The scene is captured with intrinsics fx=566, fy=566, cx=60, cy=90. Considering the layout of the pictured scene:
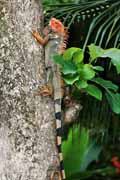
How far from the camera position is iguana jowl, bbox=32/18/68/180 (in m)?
2.98

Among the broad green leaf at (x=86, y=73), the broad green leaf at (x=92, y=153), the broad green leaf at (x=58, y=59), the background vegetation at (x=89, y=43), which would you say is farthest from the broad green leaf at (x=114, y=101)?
the broad green leaf at (x=92, y=153)

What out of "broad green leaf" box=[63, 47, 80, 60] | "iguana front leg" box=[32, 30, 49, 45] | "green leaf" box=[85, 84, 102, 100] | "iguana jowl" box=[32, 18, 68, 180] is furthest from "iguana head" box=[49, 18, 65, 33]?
"green leaf" box=[85, 84, 102, 100]

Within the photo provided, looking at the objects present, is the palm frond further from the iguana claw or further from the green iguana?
the iguana claw

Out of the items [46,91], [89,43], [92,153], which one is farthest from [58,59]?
[92,153]

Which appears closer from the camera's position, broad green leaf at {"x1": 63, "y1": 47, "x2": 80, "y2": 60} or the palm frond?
broad green leaf at {"x1": 63, "y1": 47, "x2": 80, "y2": 60}

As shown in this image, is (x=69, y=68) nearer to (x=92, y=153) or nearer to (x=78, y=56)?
(x=78, y=56)


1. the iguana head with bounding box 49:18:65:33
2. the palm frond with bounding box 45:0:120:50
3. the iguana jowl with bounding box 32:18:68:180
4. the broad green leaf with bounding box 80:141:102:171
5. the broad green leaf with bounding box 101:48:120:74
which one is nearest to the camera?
the broad green leaf with bounding box 101:48:120:74

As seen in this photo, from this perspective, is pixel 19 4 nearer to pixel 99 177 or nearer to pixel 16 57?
pixel 16 57

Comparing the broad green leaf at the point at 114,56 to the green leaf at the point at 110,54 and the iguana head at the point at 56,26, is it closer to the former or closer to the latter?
the green leaf at the point at 110,54

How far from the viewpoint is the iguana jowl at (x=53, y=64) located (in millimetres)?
2979

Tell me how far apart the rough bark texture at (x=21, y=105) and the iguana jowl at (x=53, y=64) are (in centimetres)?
6

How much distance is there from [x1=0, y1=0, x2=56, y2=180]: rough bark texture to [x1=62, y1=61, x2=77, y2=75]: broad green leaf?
175 mm

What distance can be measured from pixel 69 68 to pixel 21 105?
306mm

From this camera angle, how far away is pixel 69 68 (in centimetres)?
281
